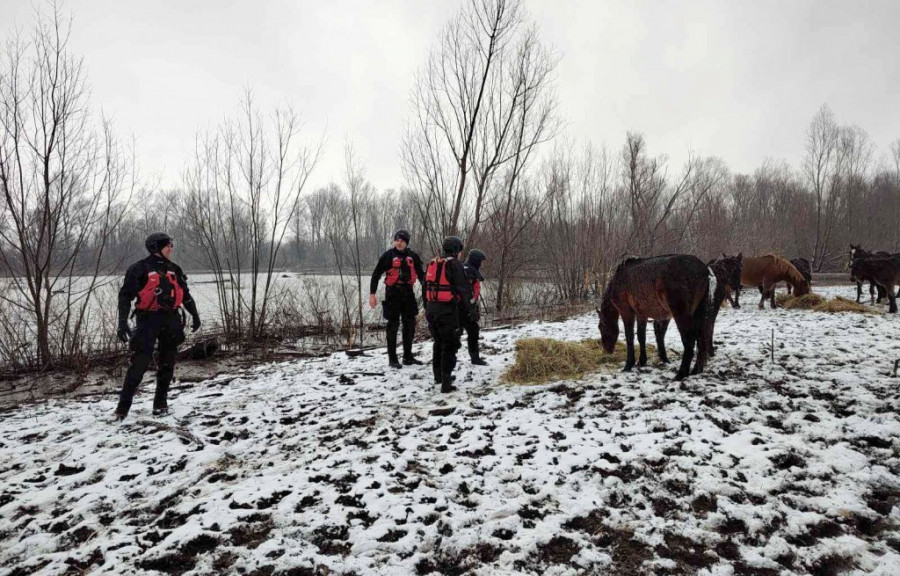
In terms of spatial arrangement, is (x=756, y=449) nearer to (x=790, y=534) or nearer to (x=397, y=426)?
(x=790, y=534)

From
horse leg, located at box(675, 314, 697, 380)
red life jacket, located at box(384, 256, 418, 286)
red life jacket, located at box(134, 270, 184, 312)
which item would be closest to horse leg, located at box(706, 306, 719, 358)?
horse leg, located at box(675, 314, 697, 380)

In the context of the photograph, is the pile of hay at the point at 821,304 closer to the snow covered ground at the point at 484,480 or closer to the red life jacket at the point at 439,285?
the snow covered ground at the point at 484,480

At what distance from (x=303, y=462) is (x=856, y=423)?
15.4 feet

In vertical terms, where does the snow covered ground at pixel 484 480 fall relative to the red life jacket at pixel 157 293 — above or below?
below

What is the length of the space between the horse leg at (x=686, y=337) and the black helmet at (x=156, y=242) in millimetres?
6093

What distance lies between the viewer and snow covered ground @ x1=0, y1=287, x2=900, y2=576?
6.94 ft

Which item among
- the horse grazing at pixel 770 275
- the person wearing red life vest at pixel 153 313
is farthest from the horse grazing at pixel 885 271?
the person wearing red life vest at pixel 153 313

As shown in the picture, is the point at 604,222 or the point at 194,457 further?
the point at 604,222

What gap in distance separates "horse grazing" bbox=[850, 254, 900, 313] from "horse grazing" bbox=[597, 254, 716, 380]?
7.02 metres

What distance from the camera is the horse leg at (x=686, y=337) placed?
4.57 metres

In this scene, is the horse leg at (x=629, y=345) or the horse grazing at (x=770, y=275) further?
the horse grazing at (x=770, y=275)

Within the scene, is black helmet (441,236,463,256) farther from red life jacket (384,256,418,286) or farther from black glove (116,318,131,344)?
black glove (116,318,131,344)

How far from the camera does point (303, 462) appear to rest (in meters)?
3.22

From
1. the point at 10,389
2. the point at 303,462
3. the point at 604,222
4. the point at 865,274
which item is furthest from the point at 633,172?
the point at 10,389
